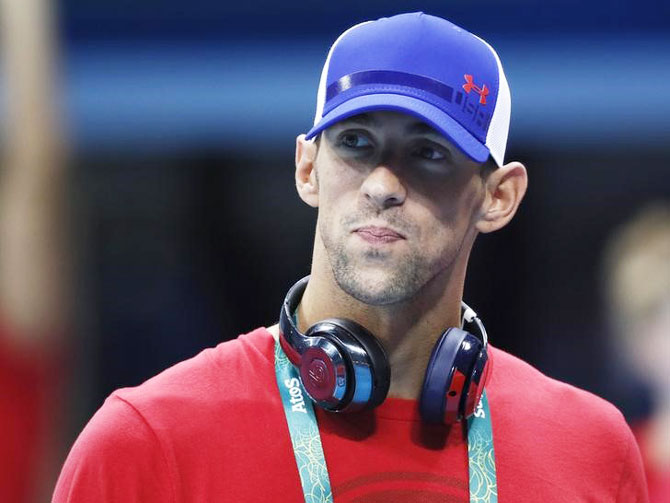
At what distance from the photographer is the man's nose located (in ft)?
7.29

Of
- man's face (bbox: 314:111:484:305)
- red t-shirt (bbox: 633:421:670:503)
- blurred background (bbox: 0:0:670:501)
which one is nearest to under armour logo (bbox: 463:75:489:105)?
man's face (bbox: 314:111:484:305)

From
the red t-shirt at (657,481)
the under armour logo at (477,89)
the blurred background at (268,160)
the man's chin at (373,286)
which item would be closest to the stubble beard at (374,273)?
the man's chin at (373,286)

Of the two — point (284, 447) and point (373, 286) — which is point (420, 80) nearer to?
point (373, 286)

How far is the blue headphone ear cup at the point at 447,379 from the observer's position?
89.9 inches

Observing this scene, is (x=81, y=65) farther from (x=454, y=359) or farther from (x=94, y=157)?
(x=454, y=359)

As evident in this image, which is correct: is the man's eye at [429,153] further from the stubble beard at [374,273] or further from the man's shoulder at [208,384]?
the man's shoulder at [208,384]

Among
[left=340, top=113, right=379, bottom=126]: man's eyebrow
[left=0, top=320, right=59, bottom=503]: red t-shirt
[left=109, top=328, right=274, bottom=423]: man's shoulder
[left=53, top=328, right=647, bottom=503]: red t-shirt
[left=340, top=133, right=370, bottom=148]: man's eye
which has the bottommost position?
[left=0, top=320, right=59, bottom=503]: red t-shirt

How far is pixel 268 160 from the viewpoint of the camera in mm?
6445

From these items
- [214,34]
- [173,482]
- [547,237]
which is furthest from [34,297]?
[547,237]

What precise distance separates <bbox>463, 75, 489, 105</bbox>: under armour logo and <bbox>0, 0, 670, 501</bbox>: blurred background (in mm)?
2276

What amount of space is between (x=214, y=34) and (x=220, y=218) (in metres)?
1.08

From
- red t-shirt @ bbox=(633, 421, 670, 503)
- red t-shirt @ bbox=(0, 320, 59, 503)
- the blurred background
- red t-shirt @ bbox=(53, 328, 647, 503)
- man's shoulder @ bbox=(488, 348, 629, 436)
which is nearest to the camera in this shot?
red t-shirt @ bbox=(53, 328, 647, 503)

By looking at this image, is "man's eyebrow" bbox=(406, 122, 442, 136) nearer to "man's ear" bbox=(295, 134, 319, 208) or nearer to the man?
the man

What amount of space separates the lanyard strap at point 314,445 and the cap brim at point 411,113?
411mm
